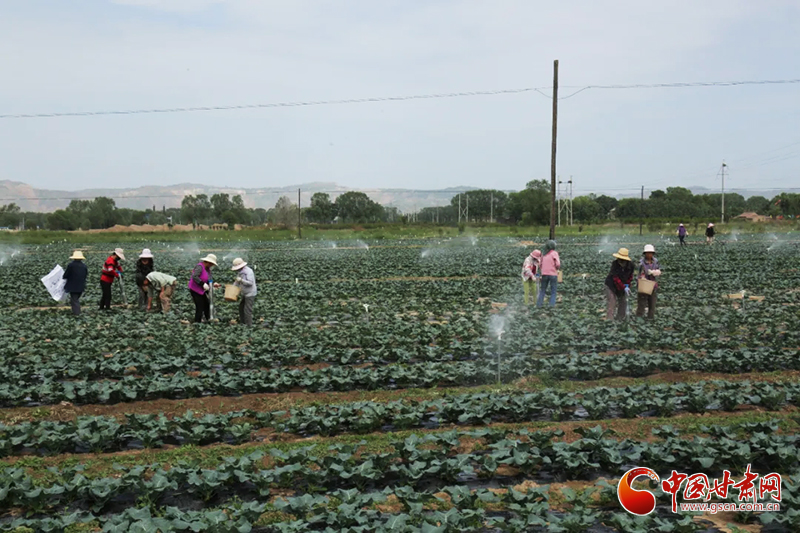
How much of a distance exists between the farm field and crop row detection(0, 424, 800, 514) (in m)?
0.02

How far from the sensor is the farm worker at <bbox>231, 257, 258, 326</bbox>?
46.0 feet

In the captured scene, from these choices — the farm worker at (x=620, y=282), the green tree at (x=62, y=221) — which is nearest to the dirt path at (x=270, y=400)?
the farm worker at (x=620, y=282)

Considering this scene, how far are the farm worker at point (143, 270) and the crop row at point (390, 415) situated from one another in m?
8.68

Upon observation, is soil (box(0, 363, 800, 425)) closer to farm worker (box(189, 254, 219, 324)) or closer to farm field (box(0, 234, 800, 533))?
farm field (box(0, 234, 800, 533))

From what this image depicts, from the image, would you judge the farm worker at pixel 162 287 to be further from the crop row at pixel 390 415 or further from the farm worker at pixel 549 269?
the crop row at pixel 390 415

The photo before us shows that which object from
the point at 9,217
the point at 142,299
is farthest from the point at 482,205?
the point at 142,299

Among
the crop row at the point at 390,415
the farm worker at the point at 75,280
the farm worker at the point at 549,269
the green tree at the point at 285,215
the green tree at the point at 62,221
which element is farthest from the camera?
the green tree at the point at 62,221

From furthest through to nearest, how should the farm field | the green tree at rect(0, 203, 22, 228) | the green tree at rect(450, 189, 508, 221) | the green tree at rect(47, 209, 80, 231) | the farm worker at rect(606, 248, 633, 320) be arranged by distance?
the green tree at rect(450, 189, 508, 221) → the green tree at rect(0, 203, 22, 228) → the green tree at rect(47, 209, 80, 231) → the farm worker at rect(606, 248, 633, 320) → the farm field

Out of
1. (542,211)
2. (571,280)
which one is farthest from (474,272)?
(542,211)

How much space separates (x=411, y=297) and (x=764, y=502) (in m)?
14.4

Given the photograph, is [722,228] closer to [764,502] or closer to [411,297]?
[411,297]

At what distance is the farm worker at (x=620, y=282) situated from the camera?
14359 millimetres

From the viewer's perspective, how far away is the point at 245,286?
1430 cm

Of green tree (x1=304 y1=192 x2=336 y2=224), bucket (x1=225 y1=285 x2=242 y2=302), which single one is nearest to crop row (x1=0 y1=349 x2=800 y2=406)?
bucket (x1=225 y1=285 x2=242 y2=302)
